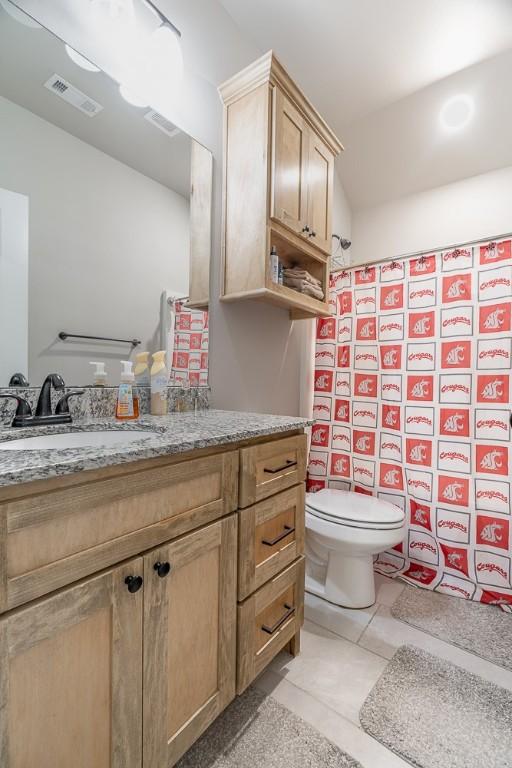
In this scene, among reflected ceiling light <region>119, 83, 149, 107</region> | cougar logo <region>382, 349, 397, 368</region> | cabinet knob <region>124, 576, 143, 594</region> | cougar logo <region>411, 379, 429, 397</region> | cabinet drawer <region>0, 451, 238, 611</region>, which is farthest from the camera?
cougar logo <region>382, 349, 397, 368</region>

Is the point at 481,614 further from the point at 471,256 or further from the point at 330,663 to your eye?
the point at 471,256

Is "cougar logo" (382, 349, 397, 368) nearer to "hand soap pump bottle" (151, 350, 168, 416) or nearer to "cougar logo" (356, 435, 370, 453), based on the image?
"cougar logo" (356, 435, 370, 453)

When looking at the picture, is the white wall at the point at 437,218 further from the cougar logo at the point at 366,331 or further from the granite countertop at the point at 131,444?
the granite countertop at the point at 131,444

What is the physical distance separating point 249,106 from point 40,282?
113 cm

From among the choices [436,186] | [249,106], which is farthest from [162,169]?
[436,186]

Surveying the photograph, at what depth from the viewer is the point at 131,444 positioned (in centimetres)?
78

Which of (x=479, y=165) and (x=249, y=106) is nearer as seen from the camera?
(x=249, y=106)

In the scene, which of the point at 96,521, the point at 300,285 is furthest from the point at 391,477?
the point at 96,521

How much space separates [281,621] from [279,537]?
32 centimetres

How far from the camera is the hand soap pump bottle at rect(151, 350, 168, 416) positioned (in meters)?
1.35

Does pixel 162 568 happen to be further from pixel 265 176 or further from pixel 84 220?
pixel 265 176

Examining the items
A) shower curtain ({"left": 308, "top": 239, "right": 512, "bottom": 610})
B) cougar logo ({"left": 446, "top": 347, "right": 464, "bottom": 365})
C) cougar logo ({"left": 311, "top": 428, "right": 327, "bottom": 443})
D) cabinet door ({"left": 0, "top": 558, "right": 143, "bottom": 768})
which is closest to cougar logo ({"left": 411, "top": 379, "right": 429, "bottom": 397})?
shower curtain ({"left": 308, "top": 239, "right": 512, "bottom": 610})

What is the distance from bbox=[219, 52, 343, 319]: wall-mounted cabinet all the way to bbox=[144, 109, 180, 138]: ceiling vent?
0.84 ft

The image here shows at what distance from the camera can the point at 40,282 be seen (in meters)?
1.08
